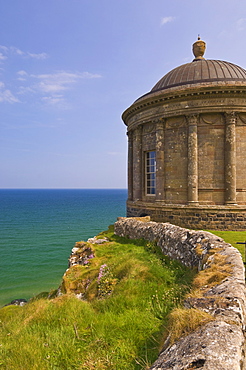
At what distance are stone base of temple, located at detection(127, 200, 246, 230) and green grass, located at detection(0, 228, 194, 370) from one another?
289 inches

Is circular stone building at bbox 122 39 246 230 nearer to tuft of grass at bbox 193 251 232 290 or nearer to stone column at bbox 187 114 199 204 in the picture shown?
stone column at bbox 187 114 199 204

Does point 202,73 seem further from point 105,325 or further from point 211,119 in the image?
point 105,325

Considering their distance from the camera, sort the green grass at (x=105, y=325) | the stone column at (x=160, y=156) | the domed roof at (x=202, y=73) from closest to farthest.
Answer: the green grass at (x=105, y=325), the stone column at (x=160, y=156), the domed roof at (x=202, y=73)

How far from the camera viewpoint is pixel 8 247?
88.5ft

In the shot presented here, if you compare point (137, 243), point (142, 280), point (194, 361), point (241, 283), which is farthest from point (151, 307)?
point (137, 243)

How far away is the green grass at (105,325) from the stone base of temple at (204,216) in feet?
24.1

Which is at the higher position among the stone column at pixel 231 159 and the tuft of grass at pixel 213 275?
the stone column at pixel 231 159

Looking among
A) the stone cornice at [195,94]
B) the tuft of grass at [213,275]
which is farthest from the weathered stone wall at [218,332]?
→ the stone cornice at [195,94]

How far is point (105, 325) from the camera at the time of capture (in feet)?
14.4

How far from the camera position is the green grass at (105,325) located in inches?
137

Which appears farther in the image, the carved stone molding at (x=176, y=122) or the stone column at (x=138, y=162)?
the stone column at (x=138, y=162)

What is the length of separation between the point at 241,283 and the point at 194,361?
2060mm

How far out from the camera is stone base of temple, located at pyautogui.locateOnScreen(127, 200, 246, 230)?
13703 millimetres

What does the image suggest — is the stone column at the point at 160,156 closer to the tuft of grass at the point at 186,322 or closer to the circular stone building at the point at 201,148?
the circular stone building at the point at 201,148
